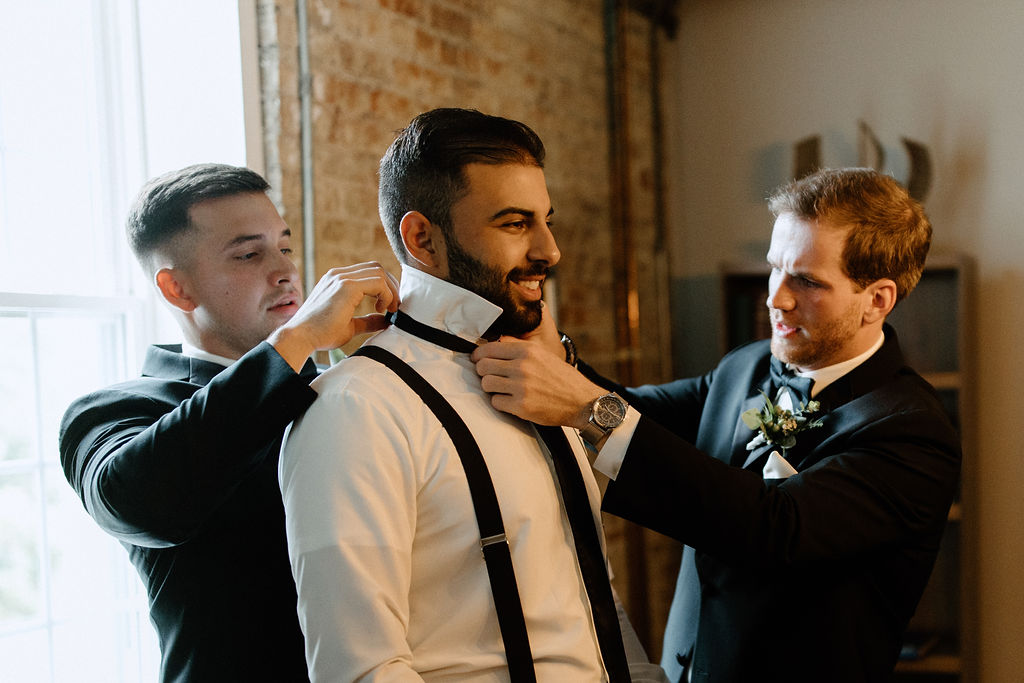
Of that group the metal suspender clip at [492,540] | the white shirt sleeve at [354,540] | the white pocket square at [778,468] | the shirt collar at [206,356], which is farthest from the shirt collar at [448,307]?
the white pocket square at [778,468]

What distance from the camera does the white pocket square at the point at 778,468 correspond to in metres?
1.81

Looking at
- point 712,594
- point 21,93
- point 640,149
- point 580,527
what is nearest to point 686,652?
point 712,594

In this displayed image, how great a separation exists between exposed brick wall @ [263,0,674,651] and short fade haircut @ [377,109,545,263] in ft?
3.42

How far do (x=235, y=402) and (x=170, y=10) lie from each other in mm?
1518

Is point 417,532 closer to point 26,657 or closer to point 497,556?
point 497,556

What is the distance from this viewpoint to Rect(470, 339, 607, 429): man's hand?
1.40 meters

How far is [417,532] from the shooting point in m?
1.30

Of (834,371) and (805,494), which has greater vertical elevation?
(834,371)

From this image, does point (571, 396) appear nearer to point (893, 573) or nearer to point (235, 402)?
point (235, 402)

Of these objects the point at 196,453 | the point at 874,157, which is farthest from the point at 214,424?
the point at 874,157

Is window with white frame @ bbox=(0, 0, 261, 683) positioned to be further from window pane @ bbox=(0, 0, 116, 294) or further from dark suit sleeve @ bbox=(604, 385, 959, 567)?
dark suit sleeve @ bbox=(604, 385, 959, 567)

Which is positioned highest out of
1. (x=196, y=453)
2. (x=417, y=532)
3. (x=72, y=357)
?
(x=72, y=357)

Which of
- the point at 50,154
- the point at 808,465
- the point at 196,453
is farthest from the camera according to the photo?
the point at 50,154

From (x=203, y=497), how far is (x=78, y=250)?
121cm
